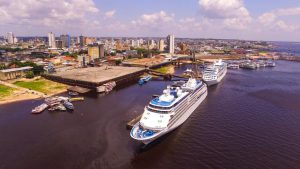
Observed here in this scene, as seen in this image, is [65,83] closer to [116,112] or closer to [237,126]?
[116,112]

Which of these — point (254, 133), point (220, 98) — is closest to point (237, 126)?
point (254, 133)

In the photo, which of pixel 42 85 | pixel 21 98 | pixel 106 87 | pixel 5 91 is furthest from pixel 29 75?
pixel 106 87

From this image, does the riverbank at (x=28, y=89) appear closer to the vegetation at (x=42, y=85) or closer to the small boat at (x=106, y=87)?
the vegetation at (x=42, y=85)

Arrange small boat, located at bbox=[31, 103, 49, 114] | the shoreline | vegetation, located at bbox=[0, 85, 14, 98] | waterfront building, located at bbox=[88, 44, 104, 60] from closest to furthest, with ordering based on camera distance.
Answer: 1. small boat, located at bbox=[31, 103, 49, 114]
2. the shoreline
3. vegetation, located at bbox=[0, 85, 14, 98]
4. waterfront building, located at bbox=[88, 44, 104, 60]

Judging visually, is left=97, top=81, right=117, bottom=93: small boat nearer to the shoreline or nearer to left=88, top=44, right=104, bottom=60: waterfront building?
the shoreline

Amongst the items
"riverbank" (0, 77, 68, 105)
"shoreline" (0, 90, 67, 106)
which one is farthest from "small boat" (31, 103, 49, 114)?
"riverbank" (0, 77, 68, 105)

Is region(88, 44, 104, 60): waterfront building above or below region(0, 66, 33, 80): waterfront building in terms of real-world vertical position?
above

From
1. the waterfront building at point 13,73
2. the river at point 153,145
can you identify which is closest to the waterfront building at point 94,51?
the waterfront building at point 13,73

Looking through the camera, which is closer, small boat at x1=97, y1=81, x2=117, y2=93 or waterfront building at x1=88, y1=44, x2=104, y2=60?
small boat at x1=97, y1=81, x2=117, y2=93
